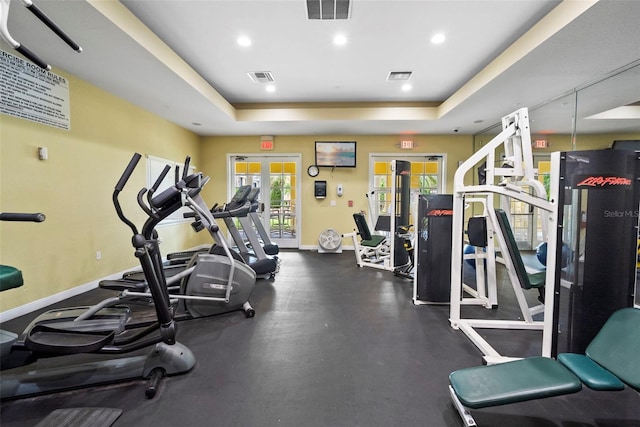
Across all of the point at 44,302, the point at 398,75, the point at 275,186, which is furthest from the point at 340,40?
the point at 44,302

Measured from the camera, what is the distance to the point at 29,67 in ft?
9.06

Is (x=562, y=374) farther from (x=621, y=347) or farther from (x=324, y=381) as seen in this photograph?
(x=324, y=381)

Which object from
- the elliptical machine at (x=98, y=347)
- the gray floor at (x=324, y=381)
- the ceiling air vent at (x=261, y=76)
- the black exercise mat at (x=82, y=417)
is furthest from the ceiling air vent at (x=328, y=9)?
the black exercise mat at (x=82, y=417)

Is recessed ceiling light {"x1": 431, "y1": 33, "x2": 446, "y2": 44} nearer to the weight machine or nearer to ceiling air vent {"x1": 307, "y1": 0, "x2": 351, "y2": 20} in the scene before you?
ceiling air vent {"x1": 307, "y1": 0, "x2": 351, "y2": 20}

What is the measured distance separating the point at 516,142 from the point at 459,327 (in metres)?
1.89

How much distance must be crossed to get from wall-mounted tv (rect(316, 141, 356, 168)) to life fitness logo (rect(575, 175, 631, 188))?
4.79 metres

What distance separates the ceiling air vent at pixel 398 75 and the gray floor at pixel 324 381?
336 cm

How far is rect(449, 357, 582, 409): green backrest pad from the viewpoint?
51.9 inches

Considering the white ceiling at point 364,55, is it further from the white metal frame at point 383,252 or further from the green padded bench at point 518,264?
the green padded bench at point 518,264

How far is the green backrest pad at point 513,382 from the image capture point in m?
1.32

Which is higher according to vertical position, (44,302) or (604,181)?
(604,181)

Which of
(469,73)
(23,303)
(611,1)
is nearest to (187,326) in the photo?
(23,303)

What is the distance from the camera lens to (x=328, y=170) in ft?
20.9

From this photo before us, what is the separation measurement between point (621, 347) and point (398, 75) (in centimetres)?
386
